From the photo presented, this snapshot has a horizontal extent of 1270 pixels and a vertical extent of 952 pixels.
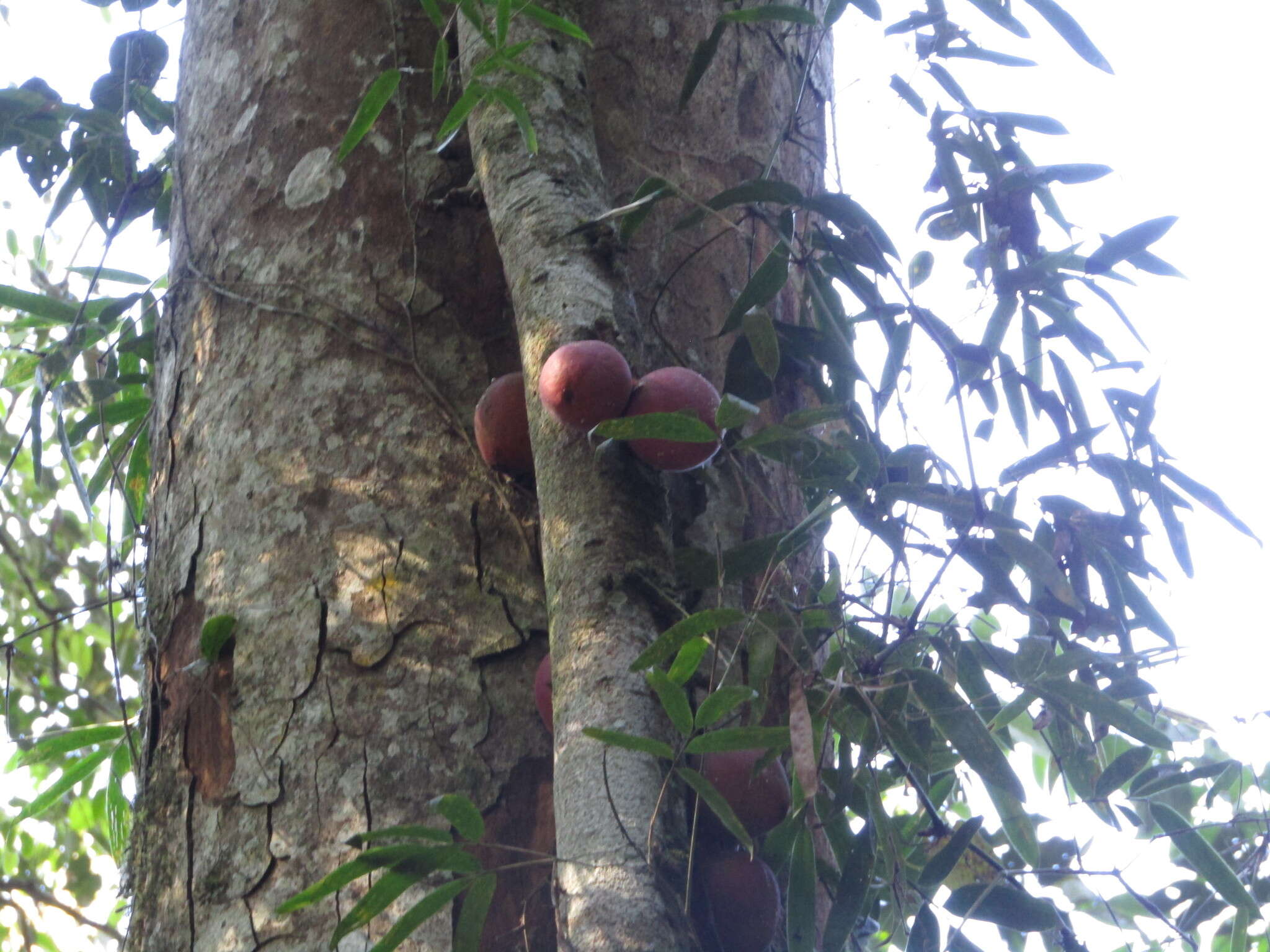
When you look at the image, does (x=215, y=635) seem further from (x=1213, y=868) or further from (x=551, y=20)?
(x=1213, y=868)

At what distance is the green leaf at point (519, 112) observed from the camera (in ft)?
4.43

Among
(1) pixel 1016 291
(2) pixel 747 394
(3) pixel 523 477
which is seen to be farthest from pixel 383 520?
(1) pixel 1016 291

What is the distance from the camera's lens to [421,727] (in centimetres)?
123

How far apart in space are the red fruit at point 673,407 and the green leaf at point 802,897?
1.25ft

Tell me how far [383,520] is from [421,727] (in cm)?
26

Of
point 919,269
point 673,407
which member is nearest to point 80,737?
point 673,407

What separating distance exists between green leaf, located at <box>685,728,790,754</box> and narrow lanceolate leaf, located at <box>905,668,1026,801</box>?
18 centimetres

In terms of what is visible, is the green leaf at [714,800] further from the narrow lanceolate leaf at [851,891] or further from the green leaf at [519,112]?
the green leaf at [519,112]

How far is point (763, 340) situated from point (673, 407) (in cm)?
19

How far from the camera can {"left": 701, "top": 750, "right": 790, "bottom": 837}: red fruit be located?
3.83ft

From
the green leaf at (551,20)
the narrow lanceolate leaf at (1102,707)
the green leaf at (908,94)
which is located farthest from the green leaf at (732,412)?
the green leaf at (908,94)

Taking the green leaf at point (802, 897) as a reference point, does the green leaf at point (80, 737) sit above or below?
above

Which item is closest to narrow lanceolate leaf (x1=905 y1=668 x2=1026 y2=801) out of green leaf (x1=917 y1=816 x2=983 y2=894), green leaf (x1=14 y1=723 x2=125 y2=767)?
green leaf (x1=917 y1=816 x2=983 y2=894)

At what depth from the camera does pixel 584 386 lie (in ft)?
3.75
